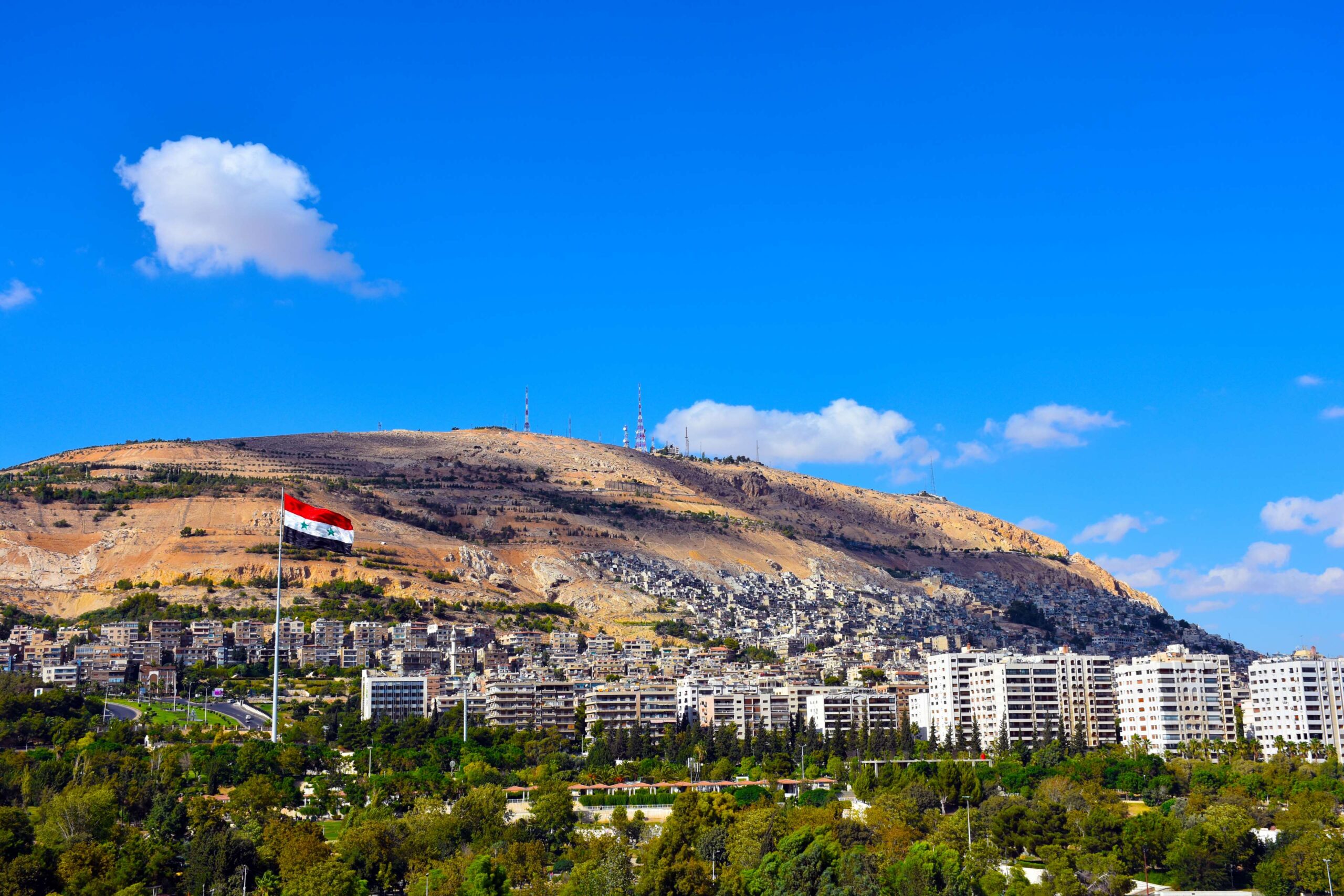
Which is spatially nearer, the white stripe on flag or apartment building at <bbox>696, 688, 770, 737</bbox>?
the white stripe on flag

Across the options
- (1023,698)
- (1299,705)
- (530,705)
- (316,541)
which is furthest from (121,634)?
(1299,705)

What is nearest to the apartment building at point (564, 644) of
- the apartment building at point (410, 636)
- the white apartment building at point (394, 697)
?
the apartment building at point (410, 636)

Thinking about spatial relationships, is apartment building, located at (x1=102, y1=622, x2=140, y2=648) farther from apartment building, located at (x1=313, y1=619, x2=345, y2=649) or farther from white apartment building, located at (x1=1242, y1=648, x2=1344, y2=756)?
white apartment building, located at (x1=1242, y1=648, x2=1344, y2=756)

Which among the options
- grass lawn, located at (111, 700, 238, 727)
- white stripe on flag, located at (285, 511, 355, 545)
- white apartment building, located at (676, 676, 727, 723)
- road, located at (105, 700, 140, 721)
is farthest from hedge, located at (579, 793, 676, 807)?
road, located at (105, 700, 140, 721)

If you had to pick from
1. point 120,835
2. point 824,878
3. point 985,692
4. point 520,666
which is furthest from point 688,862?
point 520,666

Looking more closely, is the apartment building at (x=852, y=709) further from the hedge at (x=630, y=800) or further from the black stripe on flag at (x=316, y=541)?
the black stripe on flag at (x=316, y=541)

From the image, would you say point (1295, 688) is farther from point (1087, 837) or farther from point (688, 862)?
point (688, 862)
